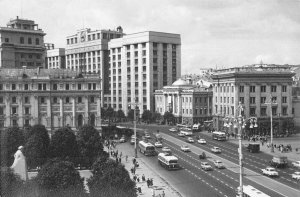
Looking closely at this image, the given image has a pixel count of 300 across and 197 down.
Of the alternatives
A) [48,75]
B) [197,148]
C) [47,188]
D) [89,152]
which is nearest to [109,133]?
[48,75]

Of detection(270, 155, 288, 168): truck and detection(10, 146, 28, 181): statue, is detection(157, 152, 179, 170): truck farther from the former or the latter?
detection(10, 146, 28, 181): statue

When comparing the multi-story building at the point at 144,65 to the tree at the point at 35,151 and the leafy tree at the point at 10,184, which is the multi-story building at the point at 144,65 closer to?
the tree at the point at 35,151

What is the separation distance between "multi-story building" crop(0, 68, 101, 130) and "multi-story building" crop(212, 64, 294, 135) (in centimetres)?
3086

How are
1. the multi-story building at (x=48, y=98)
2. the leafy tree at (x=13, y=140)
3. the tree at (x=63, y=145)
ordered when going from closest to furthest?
the leafy tree at (x=13, y=140), the tree at (x=63, y=145), the multi-story building at (x=48, y=98)

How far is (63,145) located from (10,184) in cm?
2367

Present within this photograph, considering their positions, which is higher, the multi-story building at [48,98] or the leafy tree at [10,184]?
the multi-story building at [48,98]

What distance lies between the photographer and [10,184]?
3706 centimetres

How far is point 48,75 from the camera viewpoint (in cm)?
8850

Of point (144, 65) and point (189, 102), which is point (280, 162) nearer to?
point (189, 102)

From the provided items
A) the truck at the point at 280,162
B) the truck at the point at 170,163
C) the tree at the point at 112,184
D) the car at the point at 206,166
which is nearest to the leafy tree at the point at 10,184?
the tree at the point at 112,184

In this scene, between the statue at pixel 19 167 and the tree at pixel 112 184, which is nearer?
the statue at pixel 19 167

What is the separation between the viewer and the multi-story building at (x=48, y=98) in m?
85.9

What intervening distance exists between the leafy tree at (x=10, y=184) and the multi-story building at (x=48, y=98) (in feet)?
159

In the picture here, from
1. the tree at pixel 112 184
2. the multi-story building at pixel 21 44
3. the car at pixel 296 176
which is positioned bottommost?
the car at pixel 296 176
